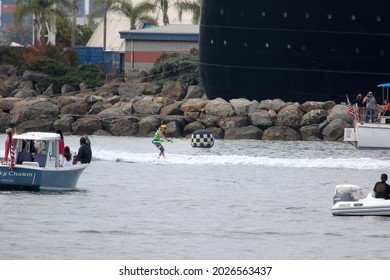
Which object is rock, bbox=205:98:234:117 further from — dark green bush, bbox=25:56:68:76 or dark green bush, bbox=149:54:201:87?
dark green bush, bbox=25:56:68:76

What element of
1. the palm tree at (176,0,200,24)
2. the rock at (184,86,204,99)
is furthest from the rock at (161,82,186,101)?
the palm tree at (176,0,200,24)

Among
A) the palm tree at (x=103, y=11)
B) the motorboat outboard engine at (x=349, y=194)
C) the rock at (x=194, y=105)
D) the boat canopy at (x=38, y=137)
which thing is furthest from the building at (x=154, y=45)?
the motorboat outboard engine at (x=349, y=194)

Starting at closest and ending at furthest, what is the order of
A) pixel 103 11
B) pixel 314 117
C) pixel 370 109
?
1. pixel 370 109
2. pixel 314 117
3. pixel 103 11

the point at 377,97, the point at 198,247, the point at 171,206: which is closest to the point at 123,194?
the point at 171,206

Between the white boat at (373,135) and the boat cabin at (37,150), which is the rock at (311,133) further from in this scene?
the boat cabin at (37,150)

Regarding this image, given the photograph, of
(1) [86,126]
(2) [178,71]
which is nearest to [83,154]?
(1) [86,126]

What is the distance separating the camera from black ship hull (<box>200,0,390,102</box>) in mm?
67500

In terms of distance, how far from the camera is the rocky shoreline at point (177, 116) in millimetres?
66250

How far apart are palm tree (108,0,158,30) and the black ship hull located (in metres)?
32.9

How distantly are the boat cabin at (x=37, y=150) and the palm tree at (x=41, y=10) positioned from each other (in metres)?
60.9

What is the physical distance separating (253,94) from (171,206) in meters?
34.7

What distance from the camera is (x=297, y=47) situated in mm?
69312

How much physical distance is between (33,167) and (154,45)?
53.5 metres

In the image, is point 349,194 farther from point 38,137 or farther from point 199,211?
point 38,137
